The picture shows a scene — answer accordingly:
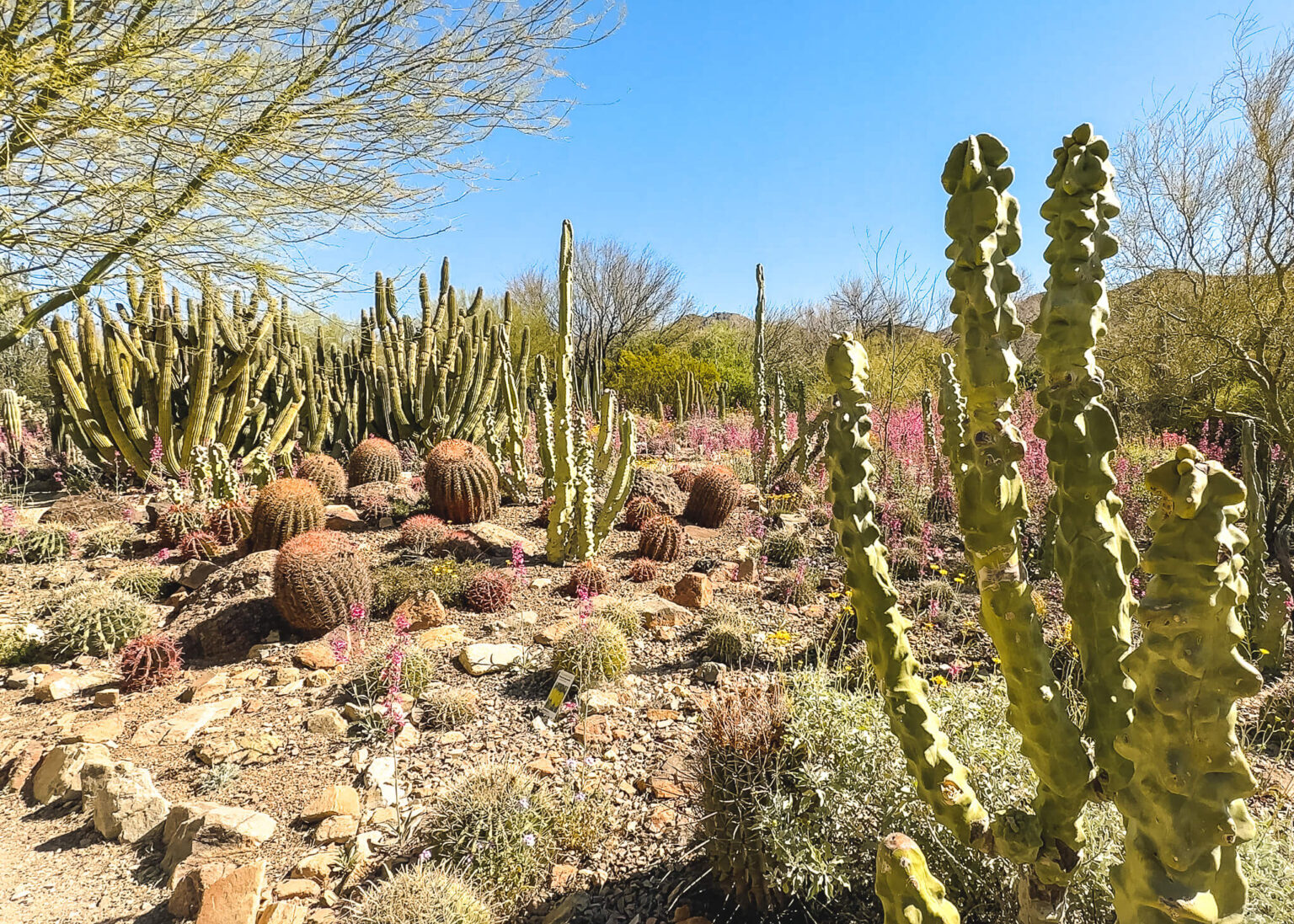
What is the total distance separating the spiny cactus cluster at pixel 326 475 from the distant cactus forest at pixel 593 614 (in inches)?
1.4

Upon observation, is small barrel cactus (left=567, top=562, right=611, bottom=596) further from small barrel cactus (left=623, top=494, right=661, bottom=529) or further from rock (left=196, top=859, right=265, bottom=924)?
rock (left=196, top=859, right=265, bottom=924)

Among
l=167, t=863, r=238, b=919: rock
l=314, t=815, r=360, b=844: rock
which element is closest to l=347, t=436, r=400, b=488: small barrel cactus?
l=314, t=815, r=360, b=844: rock

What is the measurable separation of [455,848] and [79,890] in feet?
5.22

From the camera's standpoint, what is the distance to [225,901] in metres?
2.46

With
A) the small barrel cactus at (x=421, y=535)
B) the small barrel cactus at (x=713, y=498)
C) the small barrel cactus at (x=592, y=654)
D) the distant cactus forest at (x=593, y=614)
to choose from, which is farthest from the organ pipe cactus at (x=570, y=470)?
the small barrel cactus at (x=592, y=654)

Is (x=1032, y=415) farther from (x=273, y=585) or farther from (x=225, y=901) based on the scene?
(x=225, y=901)

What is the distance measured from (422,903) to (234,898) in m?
0.73

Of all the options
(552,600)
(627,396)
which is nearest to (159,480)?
(552,600)

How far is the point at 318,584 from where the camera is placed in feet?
15.9

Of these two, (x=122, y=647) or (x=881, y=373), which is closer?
(x=122, y=647)

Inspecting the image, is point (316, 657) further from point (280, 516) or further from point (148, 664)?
point (280, 516)

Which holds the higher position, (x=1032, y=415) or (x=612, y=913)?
(x=1032, y=415)

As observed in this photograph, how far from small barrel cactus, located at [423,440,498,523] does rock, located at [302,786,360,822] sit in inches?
168

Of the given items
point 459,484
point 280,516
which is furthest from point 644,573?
point 280,516
